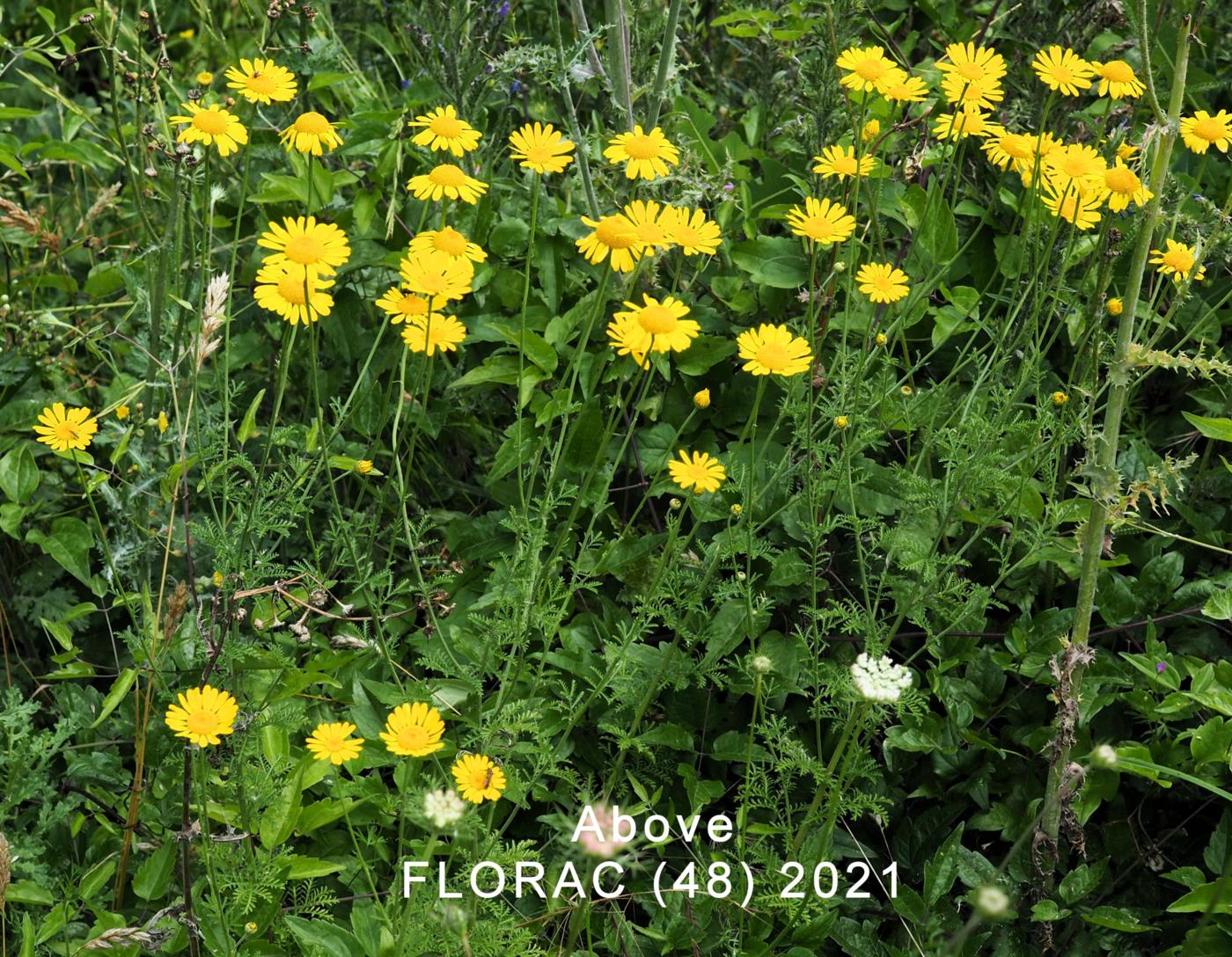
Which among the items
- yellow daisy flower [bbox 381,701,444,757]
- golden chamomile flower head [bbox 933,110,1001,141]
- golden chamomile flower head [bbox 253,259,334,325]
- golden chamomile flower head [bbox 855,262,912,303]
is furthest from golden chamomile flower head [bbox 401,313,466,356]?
golden chamomile flower head [bbox 933,110,1001,141]

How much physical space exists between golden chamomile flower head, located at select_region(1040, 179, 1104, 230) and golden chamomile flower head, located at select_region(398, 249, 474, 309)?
2.82 feet

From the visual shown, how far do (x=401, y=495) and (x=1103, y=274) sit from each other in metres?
1.13

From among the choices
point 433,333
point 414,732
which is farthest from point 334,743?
point 433,333

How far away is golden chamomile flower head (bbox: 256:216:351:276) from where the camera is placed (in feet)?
5.53

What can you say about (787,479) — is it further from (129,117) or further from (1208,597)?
(129,117)

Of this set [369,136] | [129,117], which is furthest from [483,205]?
[129,117]

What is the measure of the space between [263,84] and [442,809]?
3.97 ft

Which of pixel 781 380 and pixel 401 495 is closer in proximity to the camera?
pixel 401 495

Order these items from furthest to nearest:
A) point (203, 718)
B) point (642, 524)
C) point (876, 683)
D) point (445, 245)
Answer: point (642, 524) → point (445, 245) → point (203, 718) → point (876, 683)

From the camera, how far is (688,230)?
1.78m

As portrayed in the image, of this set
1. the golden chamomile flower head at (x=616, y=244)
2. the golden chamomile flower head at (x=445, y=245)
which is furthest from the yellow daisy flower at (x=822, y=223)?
the golden chamomile flower head at (x=445, y=245)

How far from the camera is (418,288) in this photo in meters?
1.67

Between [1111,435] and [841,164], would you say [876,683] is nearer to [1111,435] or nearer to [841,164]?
[1111,435]

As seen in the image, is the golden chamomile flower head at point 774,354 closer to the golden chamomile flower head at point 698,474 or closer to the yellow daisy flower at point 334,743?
the golden chamomile flower head at point 698,474
